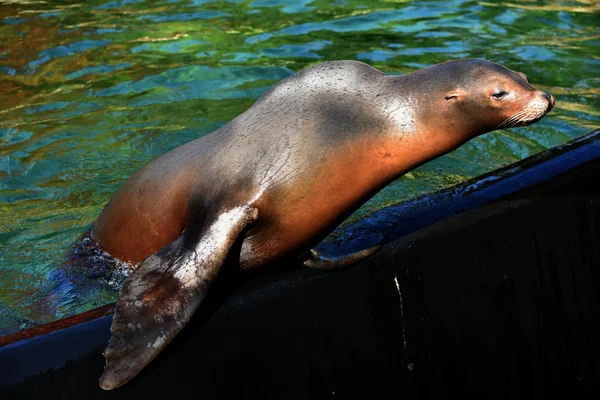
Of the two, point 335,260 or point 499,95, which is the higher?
point 499,95

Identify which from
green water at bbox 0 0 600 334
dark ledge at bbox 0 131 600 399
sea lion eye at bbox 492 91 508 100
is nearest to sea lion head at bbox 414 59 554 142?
sea lion eye at bbox 492 91 508 100

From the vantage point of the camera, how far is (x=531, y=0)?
11.5 meters

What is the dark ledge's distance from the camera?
2.50 metres

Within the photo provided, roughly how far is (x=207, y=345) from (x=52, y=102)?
563cm

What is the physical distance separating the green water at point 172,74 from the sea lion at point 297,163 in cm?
80

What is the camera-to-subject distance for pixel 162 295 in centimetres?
283

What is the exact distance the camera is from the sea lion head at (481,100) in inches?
144

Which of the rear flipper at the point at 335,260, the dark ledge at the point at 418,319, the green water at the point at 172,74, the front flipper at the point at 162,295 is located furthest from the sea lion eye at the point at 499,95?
the green water at the point at 172,74

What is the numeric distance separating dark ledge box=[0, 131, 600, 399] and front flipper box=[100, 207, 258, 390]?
52 mm

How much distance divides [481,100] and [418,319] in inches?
42.1

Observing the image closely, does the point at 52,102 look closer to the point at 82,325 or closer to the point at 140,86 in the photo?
the point at 140,86

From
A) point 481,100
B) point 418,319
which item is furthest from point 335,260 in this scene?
point 481,100

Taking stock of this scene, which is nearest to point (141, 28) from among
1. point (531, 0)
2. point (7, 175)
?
point (7, 175)

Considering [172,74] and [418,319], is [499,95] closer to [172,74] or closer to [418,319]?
[418,319]
